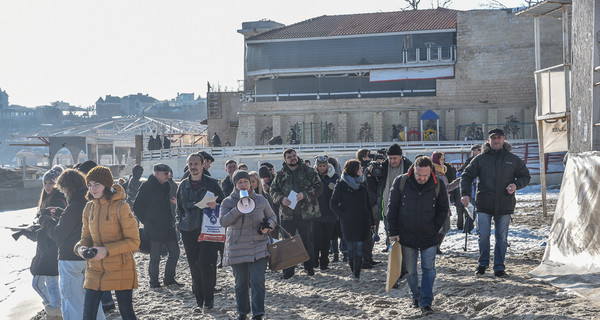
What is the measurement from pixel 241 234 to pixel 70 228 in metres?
1.71

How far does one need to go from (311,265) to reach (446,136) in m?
38.4

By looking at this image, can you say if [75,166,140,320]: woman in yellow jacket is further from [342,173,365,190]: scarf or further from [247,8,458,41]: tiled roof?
[247,8,458,41]: tiled roof

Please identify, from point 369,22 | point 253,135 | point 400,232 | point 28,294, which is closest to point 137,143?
point 253,135

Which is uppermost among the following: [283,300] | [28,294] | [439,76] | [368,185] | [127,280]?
[439,76]

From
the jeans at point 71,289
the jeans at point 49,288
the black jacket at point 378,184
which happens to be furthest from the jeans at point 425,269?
the jeans at point 49,288

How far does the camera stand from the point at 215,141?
42344mm

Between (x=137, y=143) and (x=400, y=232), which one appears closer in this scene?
(x=400, y=232)

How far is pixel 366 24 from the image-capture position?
51562 millimetres

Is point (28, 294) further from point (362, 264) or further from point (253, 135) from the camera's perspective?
point (253, 135)

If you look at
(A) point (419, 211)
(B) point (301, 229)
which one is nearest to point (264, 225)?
(A) point (419, 211)

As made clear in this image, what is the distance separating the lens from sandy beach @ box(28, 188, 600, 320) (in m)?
6.85

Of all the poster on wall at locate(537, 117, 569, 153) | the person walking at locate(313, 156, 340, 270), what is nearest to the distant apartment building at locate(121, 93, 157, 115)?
the poster on wall at locate(537, 117, 569, 153)

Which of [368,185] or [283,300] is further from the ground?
[368,185]

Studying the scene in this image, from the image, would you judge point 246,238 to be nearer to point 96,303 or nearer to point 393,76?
point 96,303
